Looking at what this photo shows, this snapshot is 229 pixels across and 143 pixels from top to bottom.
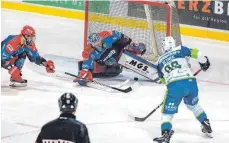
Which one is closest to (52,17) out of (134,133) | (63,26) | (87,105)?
(63,26)

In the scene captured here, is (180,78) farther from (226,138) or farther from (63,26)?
(63,26)

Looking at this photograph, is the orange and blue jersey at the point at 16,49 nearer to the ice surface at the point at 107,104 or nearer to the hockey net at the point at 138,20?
the ice surface at the point at 107,104

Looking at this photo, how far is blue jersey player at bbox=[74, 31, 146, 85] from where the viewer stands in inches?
268

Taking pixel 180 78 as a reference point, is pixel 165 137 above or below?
below

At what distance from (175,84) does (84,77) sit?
1.81 metres

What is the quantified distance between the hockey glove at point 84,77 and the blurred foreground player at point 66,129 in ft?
10.8

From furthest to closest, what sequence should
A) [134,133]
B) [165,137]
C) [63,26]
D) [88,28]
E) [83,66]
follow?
[63,26] < [88,28] < [83,66] < [134,133] < [165,137]

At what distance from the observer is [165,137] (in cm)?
501

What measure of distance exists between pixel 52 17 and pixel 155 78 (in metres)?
3.23

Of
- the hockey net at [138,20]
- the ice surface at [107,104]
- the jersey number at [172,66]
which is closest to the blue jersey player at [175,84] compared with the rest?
the jersey number at [172,66]

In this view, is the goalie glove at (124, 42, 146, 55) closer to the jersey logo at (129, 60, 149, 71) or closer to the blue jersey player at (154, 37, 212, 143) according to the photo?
the jersey logo at (129, 60, 149, 71)

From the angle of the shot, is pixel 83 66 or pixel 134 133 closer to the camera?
pixel 134 133

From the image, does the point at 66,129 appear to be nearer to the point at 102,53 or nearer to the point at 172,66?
the point at 172,66

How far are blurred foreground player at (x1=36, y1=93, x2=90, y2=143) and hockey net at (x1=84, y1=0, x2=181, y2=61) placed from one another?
3.90 m
